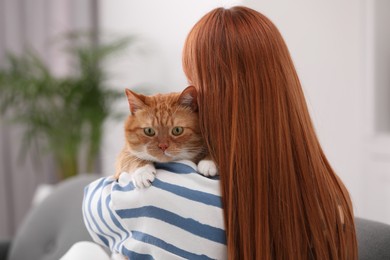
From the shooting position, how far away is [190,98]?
113cm

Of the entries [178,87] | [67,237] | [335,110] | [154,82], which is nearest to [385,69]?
[335,110]

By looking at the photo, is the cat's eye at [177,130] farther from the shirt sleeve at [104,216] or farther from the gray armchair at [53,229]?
the gray armchair at [53,229]

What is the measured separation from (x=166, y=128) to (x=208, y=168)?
147mm

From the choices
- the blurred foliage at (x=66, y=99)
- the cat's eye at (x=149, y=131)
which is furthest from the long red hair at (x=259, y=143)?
the blurred foliage at (x=66, y=99)

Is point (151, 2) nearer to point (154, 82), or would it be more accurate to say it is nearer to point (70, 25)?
point (154, 82)

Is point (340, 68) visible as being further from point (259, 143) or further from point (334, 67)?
point (259, 143)

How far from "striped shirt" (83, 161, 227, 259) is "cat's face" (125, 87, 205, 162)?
0.26 ft

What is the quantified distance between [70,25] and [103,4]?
0.24m

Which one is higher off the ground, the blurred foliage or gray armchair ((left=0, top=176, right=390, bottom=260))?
the blurred foliage

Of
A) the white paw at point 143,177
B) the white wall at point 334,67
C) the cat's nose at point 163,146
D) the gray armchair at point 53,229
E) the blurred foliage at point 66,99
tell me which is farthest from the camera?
the blurred foliage at point 66,99

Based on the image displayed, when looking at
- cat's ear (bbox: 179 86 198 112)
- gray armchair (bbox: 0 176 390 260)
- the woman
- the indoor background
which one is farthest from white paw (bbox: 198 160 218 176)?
the indoor background

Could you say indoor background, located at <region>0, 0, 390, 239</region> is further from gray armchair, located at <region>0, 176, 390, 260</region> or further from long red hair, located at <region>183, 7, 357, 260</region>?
long red hair, located at <region>183, 7, 357, 260</region>

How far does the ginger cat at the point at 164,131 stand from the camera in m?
1.16

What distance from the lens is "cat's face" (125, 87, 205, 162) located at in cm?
116
